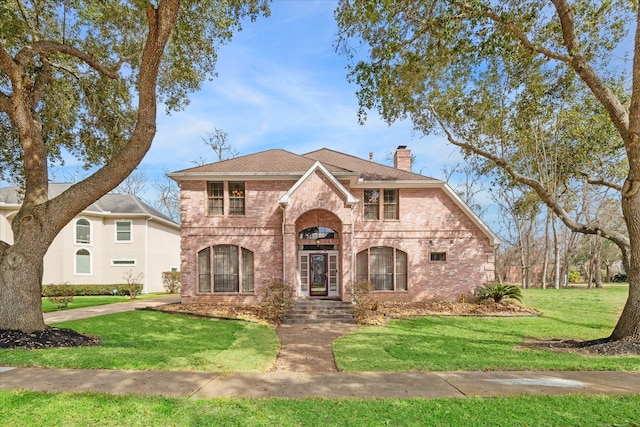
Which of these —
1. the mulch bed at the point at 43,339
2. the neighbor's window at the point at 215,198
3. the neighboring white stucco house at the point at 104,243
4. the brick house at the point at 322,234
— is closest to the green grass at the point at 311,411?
the mulch bed at the point at 43,339

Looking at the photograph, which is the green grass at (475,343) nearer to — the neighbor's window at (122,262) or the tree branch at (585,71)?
the tree branch at (585,71)

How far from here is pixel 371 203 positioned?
52.7ft

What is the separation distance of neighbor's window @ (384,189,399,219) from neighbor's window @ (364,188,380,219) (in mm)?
364

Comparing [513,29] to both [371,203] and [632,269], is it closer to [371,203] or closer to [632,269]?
[632,269]

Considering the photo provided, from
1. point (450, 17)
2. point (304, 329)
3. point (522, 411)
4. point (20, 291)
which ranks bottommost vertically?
point (304, 329)

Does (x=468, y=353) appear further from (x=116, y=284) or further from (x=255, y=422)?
(x=116, y=284)

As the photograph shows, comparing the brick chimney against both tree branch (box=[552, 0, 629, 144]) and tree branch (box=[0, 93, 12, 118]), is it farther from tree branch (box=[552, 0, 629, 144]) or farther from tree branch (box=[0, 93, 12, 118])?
tree branch (box=[0, 93, 12, 118])

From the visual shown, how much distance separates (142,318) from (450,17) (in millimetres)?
13000

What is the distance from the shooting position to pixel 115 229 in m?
23.0

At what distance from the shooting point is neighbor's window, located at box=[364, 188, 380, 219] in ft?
52.5

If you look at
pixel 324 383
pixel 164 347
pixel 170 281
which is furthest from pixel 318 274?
pixel 170 281

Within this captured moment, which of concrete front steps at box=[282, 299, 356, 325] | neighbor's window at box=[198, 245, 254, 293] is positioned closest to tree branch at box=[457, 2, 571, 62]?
concrete front steps at box=[282, 299, 356, 325]

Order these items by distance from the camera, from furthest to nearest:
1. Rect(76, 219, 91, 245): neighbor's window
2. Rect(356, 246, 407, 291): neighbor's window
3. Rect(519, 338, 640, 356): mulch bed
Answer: Rect(76, 219, 91, 245): neighbor's window → Rect(356, 246, 407, 291): neighbor's window → Rect(519, 338, 640, 356): mulch bed

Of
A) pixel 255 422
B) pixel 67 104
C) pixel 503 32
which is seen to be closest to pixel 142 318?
pixel 67 104
